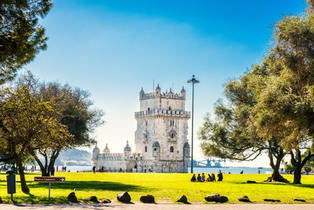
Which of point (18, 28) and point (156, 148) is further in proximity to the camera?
point (156, 148)

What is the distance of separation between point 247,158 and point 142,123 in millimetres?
71347

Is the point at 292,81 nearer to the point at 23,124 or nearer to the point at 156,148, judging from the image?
the point at 23,124

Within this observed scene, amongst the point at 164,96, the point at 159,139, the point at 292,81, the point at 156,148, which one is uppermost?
the point at 164,96

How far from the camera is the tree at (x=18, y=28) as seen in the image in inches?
851

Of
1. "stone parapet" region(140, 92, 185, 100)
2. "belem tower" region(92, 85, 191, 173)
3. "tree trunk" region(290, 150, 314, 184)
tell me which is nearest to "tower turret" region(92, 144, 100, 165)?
"belem tower" region(92, 85, 191, 173)

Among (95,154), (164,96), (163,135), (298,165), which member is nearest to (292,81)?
(298,165)

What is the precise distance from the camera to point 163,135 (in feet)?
398

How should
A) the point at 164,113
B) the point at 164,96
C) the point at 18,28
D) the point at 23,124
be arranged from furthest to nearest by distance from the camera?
1. the point at 164,96
2. the point at 164,113
3. the point at 23,124
4. the point at 18,28

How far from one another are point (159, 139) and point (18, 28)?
327 feet

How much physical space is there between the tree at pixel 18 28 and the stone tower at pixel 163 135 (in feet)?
316

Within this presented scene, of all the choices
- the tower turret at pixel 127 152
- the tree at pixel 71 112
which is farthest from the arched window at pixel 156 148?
the tree at pixel 71 112

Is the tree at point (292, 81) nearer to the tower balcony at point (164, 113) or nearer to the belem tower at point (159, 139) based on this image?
the belem tower at point (159, 139)

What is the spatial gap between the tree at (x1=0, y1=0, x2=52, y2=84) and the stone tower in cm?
9620

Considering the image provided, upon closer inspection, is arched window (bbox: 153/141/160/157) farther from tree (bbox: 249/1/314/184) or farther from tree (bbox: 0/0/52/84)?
tree (bbox: 0/0/52/84)
